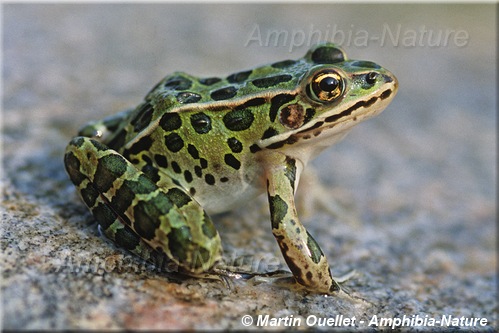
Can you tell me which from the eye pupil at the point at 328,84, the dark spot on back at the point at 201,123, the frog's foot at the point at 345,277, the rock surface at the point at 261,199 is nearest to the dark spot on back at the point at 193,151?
the dark spot on back at the point at 201,123

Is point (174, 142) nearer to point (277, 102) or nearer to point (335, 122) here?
point (277, 102)

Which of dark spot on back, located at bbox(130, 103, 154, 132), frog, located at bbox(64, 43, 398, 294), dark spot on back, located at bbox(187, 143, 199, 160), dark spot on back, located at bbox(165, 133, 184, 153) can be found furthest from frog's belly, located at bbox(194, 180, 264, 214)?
dark spot on back, located at bbox(130, 103, 154, 132)

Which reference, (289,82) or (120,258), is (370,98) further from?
(120,258)

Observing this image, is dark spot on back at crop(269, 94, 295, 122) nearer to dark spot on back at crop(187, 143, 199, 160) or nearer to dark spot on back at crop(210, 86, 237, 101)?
dark spot on back at crop(210, 86, 237, 101)

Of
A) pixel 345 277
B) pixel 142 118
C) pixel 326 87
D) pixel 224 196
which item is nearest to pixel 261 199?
pixel 224 196

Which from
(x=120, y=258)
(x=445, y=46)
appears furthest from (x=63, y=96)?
(x=445, y=46)

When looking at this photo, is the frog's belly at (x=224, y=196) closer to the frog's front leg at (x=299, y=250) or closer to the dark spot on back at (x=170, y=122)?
the frog's front leg at (x=299, y=250)

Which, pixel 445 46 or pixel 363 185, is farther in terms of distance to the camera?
pixel 445 46
